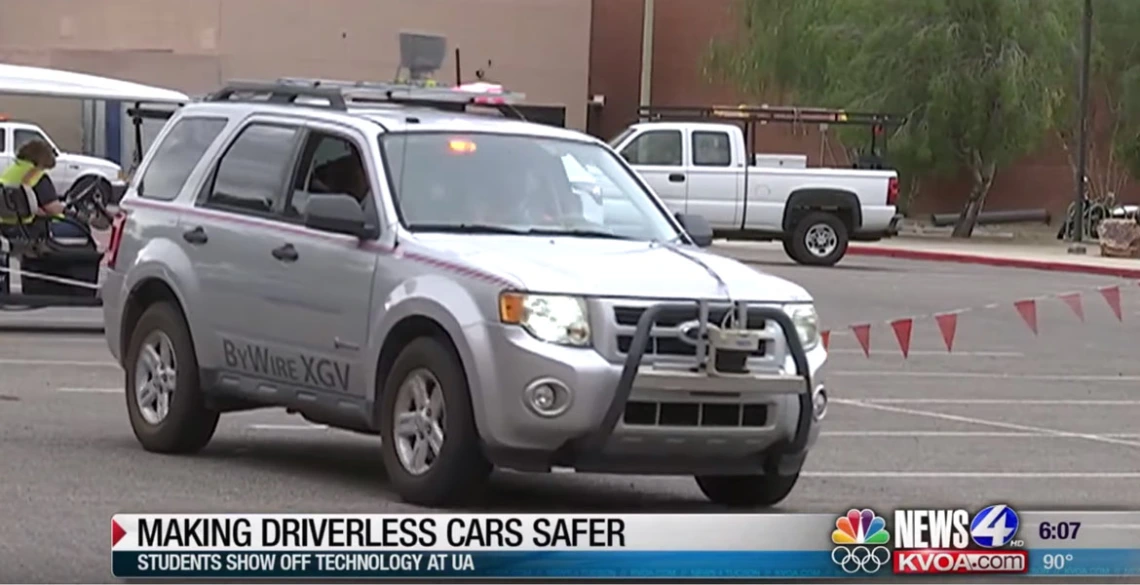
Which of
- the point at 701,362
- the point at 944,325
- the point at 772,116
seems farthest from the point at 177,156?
the point at 772,116

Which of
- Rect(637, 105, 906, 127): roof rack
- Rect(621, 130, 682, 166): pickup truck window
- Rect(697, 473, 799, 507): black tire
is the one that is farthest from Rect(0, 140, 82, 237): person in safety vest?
Rect(637, 105, 906, 127): roof rack

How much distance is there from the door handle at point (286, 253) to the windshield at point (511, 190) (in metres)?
0.62

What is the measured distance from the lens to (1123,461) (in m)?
13.4

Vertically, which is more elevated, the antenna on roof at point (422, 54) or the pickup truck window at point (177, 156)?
the antenna on roof at point (422, 54)

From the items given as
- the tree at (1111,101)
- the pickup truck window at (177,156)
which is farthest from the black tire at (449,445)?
the tree at (1111,101)

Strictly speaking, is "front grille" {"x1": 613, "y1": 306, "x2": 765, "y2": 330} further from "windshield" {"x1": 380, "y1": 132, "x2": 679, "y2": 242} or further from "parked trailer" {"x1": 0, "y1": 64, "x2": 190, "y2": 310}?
"parked trailer" {"x1": 0, "y1": 64, "x2": 190, "y2": 310}

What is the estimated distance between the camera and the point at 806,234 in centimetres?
3384

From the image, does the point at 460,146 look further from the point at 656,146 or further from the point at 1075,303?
the point at 656,146

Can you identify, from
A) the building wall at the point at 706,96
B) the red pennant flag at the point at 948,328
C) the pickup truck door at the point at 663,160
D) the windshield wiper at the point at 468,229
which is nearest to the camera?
the windshield wiper at the point at 468,229

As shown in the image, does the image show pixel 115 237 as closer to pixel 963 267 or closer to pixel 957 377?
pixel 957 377

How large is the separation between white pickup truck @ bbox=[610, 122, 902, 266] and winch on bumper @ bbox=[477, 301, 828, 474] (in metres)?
23.3

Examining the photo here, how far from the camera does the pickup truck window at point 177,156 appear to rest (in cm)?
1207

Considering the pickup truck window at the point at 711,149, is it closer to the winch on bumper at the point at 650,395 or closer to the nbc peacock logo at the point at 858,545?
the winch on bumper at the point at 650,395

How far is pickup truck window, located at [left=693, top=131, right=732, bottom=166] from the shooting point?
3344 cm
